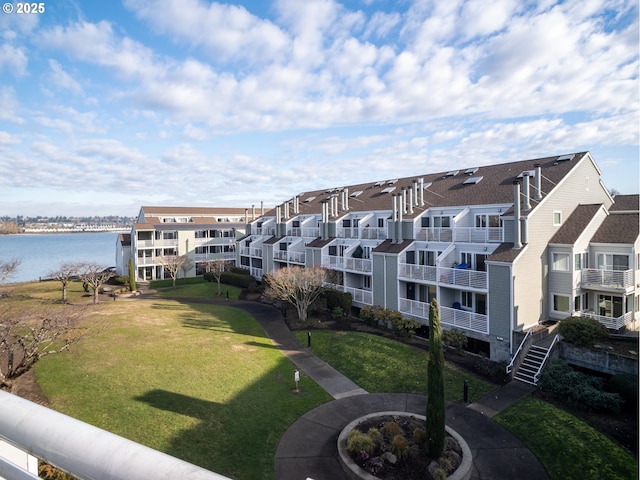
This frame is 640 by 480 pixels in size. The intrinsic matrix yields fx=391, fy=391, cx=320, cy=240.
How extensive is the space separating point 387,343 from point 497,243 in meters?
9.71

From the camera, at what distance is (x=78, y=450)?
1863mm

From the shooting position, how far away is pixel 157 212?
6381cm

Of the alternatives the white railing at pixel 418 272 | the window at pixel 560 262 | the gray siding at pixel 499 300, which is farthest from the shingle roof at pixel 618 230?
the white railing at pixel 418 272

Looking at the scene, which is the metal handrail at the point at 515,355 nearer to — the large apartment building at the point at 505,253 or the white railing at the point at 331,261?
the large apartment building at the point at 505,253

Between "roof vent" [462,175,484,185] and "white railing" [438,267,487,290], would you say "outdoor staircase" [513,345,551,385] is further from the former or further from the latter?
"roof vent" [462,175,484,185]

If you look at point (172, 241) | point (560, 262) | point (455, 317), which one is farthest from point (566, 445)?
point (172, 241)

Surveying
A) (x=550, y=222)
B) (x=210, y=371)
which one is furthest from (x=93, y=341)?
(x=550, y=222)

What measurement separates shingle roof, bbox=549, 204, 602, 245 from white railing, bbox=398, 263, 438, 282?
306 inches

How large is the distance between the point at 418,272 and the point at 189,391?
17.3 meters

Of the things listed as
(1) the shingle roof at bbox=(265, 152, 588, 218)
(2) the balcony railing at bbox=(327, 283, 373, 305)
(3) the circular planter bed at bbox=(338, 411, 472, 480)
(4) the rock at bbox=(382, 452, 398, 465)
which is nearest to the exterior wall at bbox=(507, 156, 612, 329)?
(1) the shingle roof at bbox=(265, 152, 588, 218)

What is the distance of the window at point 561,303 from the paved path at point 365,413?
740cm

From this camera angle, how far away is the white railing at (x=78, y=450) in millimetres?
1646

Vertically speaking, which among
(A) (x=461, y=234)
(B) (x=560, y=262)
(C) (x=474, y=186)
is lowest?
(B) (x=560, y=262)

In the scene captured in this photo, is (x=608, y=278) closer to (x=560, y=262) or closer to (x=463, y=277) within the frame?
(x=560, y=262)
